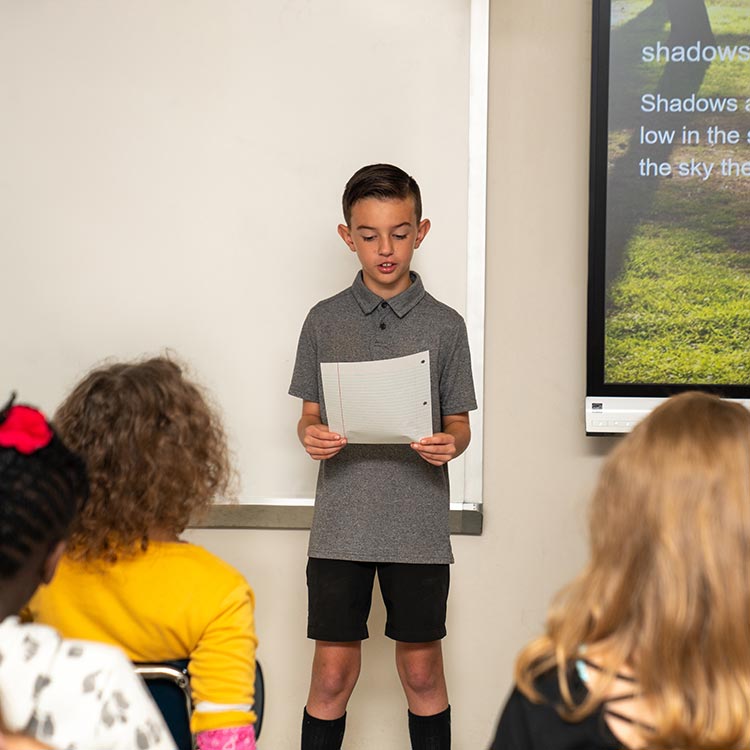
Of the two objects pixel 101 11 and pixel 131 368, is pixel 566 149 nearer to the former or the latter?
pixel 101 11

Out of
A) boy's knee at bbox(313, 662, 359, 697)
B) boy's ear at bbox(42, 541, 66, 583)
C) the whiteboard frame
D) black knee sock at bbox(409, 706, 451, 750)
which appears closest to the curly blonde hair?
boy's ear at bbox(42, 541, 66, 583)

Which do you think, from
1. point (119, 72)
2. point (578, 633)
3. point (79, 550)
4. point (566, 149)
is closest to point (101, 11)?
point (119, 72)

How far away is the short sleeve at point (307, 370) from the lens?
242 cm

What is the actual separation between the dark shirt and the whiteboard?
1690mm

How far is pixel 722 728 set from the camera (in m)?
1.00

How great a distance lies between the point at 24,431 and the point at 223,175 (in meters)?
1.80

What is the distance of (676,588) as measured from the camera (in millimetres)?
1028

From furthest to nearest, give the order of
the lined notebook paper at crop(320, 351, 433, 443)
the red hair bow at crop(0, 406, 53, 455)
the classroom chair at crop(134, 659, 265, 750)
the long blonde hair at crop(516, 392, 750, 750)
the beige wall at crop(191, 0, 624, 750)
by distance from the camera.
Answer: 1. the beige wall at crop(191, 0, 624, 750)
2. the lined notebook paper at crop(320, 351, 433, 443)
3. the classroom chair at crop(134, 659, 265, 750)
4. the red hair bow at crop(0, 406, 53, 455)
5. the long blonde hair at crop(516, 392, 750, 750)

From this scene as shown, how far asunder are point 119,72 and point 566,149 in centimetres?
121

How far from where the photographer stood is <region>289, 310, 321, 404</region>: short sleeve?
95.1 inches

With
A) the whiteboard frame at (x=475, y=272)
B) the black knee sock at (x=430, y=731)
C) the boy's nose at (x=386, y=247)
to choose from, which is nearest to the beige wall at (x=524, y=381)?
the whiteboard frame at (x=475, y=272)

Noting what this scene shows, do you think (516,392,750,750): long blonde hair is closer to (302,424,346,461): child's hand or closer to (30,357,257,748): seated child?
(30,357,257,748): seated child

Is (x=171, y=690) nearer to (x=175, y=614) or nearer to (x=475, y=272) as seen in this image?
(x=175, y=614)

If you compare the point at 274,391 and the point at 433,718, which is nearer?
the point at 433,718
